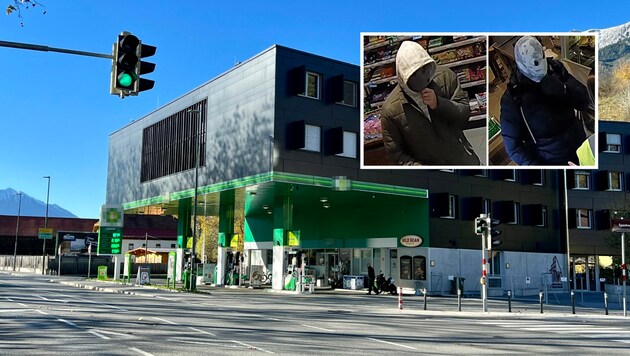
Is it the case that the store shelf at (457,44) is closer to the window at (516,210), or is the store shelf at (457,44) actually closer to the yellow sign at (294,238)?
the yellow sign at (294,238)

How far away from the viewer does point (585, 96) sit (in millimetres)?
31016

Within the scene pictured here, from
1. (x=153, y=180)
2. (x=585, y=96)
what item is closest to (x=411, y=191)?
(x=585, y=96)

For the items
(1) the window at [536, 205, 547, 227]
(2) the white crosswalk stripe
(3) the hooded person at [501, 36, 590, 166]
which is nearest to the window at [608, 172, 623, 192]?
(1) the window at [536, 205, 547, 227]

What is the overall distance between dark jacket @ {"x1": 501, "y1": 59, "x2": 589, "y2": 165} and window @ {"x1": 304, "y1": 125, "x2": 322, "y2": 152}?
A: 971 cm

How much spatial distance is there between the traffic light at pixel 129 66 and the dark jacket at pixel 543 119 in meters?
22.9

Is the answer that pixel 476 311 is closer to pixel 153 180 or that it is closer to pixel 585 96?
pixel 585 96

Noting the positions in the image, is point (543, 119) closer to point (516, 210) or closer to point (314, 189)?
point (314, 189)

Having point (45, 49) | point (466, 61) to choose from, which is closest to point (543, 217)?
point (466, 61)

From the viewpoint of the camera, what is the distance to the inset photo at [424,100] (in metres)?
31.5

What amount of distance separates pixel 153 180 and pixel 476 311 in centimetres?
2850

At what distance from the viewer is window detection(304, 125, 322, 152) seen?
33156mm

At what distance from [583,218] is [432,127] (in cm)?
2170

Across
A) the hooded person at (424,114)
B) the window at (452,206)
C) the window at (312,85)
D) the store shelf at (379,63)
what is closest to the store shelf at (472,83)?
the hooded person at (424,114)

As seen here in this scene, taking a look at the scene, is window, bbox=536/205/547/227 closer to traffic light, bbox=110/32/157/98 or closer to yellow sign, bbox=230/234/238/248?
yellow sign, bbox=230/234/238/248
